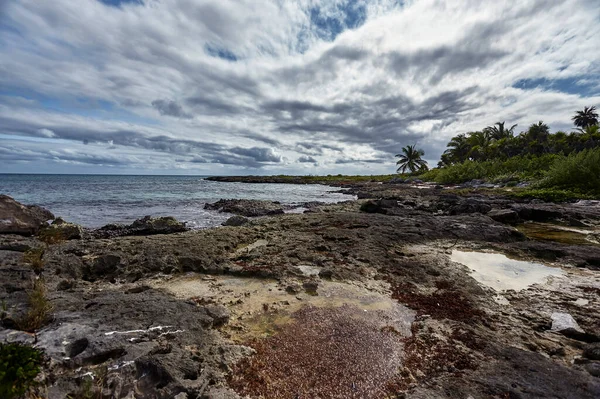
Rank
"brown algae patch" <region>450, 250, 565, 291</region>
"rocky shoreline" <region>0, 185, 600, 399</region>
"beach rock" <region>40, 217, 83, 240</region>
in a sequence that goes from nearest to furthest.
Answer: "rocky shoreline" <region>0, 185, 600, 399</region>
"brown algae patch" <region>450, 250, 565, 291</region>
"beach rock" <region>40, 217, 83, 240</region>

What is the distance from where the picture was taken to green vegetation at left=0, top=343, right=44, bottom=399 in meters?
2.84

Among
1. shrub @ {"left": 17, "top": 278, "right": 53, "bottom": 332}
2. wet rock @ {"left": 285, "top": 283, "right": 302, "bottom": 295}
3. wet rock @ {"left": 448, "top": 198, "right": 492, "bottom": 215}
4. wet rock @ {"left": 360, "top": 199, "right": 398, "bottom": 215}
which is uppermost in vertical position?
wet rock @ {"left": 448, "top": 198, "right": 492, "bottom": 215}

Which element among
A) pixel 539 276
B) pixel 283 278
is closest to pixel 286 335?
pixel 283 278

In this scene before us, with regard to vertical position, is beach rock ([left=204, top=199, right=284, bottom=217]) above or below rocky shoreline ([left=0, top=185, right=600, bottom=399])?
below

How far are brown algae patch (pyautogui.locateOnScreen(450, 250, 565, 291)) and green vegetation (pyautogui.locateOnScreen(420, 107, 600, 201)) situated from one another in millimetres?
21061

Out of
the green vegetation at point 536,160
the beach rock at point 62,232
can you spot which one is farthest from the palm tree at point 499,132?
the beach rock at point 62,232

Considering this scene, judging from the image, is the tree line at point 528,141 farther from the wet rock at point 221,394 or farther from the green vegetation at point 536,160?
the wet rock at point 221,394

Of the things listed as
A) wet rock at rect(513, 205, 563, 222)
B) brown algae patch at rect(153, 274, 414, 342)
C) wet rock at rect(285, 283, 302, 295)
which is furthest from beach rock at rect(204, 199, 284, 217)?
wet rock at rect(285, 283, 302, 295)

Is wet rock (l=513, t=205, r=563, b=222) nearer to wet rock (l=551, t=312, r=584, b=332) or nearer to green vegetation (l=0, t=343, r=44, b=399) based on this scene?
wet rock (l=551, t=312, r=584, b=332)

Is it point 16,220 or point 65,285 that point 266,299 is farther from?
point 16,220

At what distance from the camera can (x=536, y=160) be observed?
44.8 metres

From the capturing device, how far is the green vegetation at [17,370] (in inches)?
112

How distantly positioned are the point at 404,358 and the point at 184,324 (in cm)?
390

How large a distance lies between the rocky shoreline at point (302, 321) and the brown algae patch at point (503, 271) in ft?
0.73
